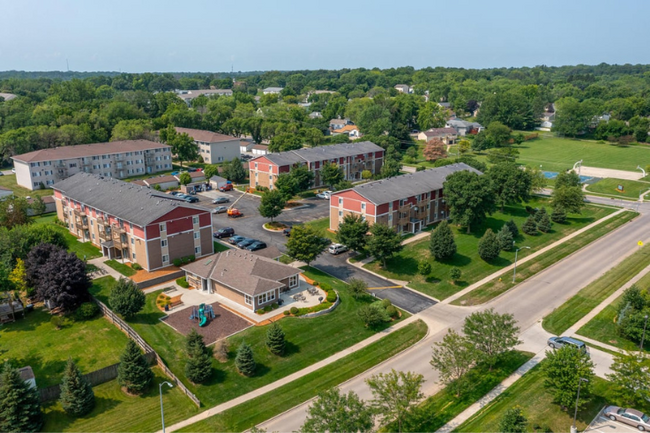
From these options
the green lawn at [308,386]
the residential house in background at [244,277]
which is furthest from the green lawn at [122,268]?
the green lawn at [308,386]

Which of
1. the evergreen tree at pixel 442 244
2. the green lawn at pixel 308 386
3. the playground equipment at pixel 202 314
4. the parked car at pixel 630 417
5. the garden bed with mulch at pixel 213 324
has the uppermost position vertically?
Result: the evergreen tree at pixel 442 244

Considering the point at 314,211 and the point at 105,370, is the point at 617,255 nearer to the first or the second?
the point at 314,211

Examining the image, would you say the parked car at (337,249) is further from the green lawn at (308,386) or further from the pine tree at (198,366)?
the pine tree at (198,366)

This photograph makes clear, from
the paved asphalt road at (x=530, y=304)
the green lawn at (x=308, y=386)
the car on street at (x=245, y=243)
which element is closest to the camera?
the green lawn at (x=308, y=386)

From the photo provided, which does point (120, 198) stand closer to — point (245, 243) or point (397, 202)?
point (245, 243)

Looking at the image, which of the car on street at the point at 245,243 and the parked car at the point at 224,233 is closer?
the car on street at the point at 245,243

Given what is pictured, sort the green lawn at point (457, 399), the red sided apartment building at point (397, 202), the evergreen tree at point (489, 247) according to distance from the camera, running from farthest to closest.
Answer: the red sided apartment building at point (397, 202), the evergreen tree at point (489, 247), the green lawn at point (457, 399)
